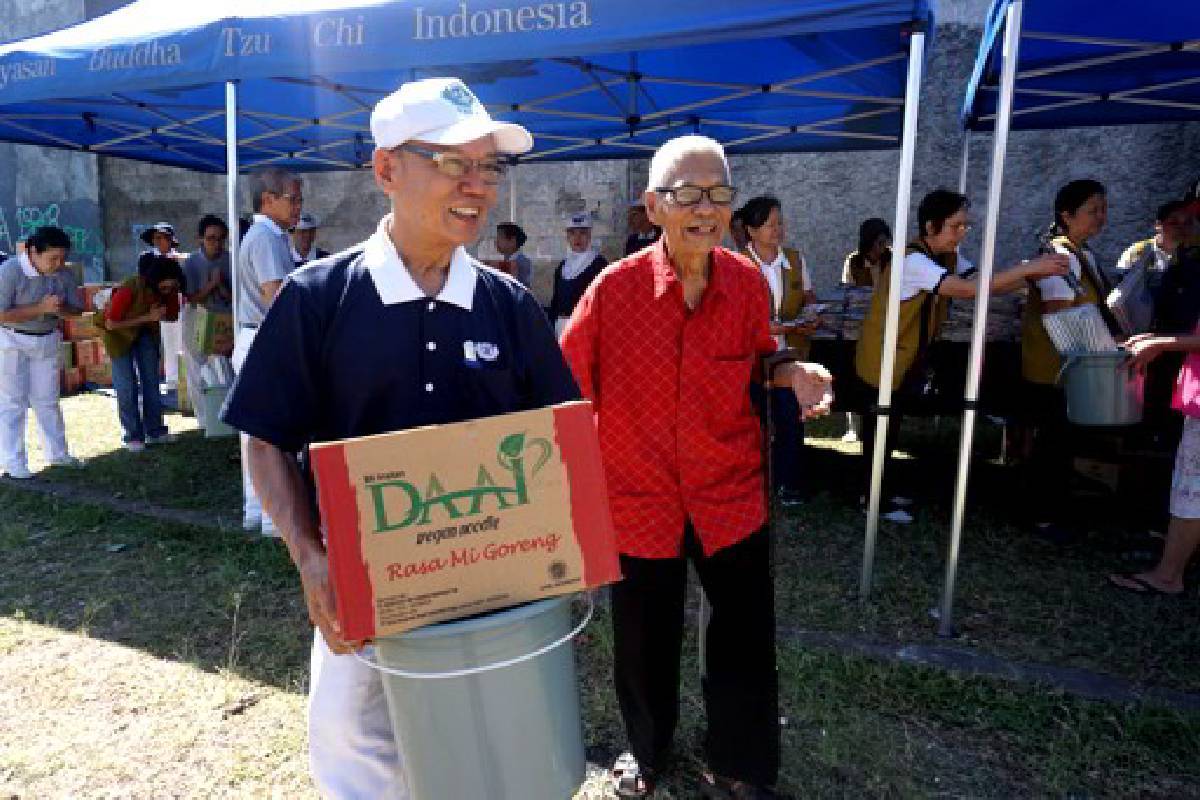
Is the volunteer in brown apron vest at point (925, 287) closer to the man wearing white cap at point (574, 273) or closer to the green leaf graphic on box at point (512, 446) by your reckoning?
the green leaf graphic on box at point (512, 446)

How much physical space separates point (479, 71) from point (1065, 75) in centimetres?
391

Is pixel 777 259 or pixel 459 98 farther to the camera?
pixel 777 259

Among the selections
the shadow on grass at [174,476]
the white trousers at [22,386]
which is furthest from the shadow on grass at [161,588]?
the white trousers at [22,386]

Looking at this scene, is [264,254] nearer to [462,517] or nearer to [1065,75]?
[462,517]

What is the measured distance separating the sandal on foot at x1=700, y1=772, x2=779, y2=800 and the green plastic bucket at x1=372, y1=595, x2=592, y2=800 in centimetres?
104

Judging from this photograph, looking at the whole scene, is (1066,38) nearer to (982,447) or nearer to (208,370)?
(982,447)

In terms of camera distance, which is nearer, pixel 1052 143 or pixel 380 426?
pixel 380 426

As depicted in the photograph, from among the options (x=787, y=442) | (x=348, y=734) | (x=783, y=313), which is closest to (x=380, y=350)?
(x=348, y=734)

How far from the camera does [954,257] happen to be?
4121 millimetres

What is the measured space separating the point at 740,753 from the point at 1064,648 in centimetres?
184

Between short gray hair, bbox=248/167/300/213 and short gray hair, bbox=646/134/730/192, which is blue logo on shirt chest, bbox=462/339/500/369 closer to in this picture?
short gray hair, bbox=646/134/730/192

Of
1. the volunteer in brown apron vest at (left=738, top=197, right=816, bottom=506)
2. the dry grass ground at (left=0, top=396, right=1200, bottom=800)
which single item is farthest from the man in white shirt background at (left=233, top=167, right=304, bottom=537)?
the volunteer in brown apron vest at (left=738, top=197, right=816, bottom=506)

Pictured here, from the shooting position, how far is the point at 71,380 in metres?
9.52

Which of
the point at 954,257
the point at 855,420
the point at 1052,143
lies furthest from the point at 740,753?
the point at 1052,143
